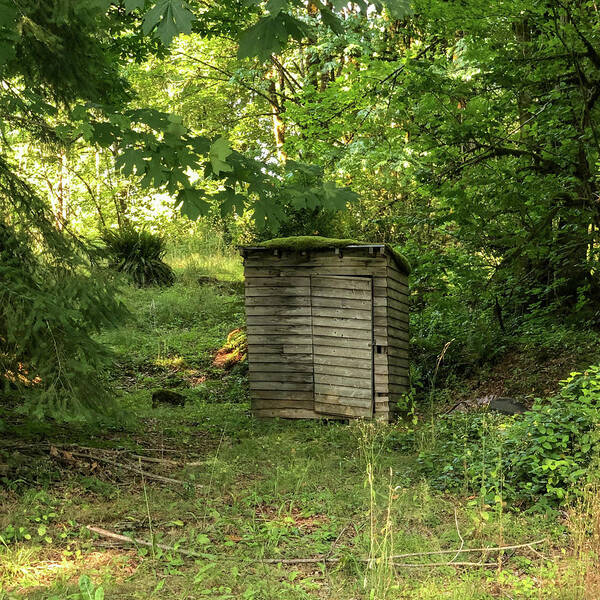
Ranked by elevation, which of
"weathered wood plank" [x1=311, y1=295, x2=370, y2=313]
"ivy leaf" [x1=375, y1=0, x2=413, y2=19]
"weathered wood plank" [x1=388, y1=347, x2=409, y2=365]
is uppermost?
"ivy leaf" [x1=375, y1=0, x2=413, y2=19]

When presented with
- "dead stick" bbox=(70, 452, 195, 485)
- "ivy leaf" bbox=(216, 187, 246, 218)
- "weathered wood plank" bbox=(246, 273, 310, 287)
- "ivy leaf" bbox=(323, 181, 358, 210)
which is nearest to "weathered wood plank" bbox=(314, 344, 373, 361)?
"weathered wood plank" bbox=(246, 273, 310, 287)

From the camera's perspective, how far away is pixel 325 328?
8.77 meters

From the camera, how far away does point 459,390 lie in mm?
9852

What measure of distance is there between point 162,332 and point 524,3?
9.73 metres

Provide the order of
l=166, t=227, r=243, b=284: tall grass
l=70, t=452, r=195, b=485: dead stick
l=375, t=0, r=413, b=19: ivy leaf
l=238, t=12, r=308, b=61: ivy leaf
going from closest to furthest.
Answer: l=375, t=0, r=413, b=19: ivy leaf, l=238, t=12, r=308, b=61: ivy leaf, l=70, t=452, r=195, b=485: dead stick, l=166, t=227, r=243, b=284: tall grass

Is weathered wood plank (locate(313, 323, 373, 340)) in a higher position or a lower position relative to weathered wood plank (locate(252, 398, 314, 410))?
higher

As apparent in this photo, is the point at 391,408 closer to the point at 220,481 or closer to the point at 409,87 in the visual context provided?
the point at 220,481

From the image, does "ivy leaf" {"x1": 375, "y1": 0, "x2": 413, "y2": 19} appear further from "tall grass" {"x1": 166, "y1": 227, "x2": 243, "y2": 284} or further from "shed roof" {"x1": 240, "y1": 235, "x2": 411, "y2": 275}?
"tall grass" {"x1": 166, "y1": 227, "x2": 243, "y2": 284}

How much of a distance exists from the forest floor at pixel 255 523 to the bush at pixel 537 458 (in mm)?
202

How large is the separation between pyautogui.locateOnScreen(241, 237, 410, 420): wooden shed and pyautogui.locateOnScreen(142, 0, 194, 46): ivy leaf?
605 cm

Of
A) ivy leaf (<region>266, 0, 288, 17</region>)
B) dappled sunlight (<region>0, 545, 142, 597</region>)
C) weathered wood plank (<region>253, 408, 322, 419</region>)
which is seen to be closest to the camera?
ivy leaf (<region>266, 0, 288, 17</region>)

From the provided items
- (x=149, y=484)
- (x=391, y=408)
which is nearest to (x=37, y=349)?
(x=149, y=484)

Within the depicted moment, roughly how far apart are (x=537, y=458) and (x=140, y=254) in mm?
13912

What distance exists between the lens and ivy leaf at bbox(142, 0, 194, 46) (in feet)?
8.16
